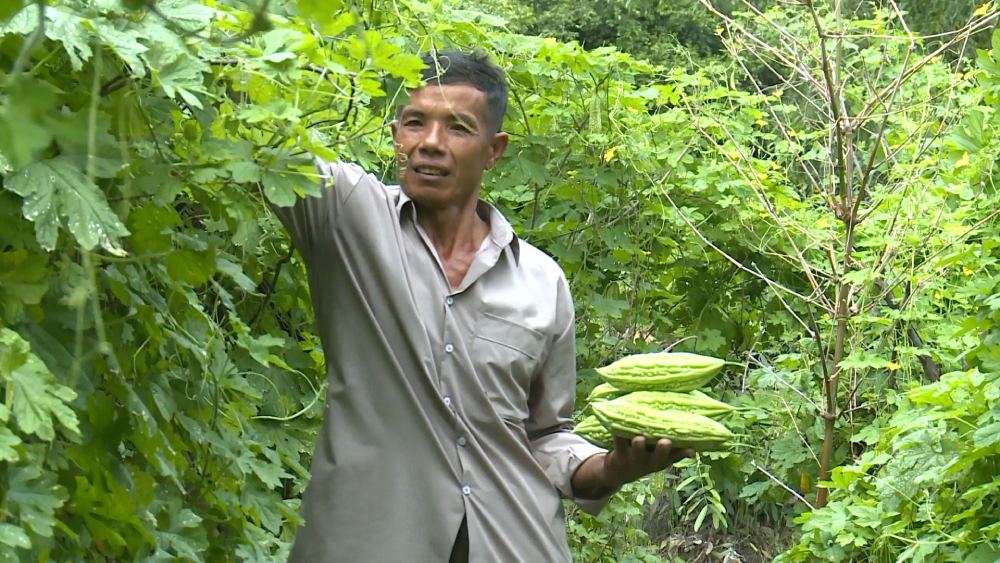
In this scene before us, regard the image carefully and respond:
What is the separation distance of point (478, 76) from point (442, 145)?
0.25 meters

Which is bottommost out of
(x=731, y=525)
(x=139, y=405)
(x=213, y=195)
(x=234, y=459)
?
(x=731, y=525)

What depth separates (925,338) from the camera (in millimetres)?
6195

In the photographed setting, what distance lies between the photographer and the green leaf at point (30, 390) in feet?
5.67

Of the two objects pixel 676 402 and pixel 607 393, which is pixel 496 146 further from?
pixel 676 402

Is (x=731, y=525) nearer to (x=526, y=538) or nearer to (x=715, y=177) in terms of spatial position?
(x=715, y=177)

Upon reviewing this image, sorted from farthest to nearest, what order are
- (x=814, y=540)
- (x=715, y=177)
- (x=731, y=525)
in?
(x=731, y=525)
(x=715, y=177)
(x=814, y=540)

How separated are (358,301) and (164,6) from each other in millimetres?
1109

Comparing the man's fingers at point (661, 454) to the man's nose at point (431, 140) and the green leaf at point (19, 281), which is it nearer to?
the man's nose at point (431, 140)

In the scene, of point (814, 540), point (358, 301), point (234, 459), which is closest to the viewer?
point (234, 459)

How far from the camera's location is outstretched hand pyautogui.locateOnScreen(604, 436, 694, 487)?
2.81m

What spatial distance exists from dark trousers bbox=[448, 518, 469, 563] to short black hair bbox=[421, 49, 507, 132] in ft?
3.07

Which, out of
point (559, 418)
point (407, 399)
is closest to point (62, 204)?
point (407, 399)

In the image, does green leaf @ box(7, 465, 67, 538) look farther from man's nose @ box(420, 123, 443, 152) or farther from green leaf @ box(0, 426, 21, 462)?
man's nose @ box(420, 123, 443, 152)

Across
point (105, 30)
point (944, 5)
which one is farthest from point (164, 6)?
point (944, 5)
